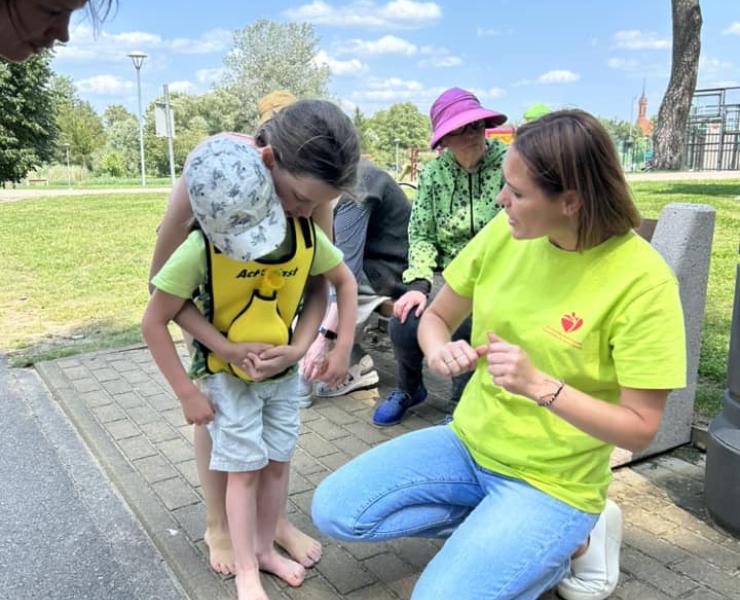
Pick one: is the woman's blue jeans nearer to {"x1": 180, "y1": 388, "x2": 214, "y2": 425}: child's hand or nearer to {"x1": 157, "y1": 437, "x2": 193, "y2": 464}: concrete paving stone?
{"x1": 180, "y1": 388, "x2": 214, "y2": 425}: child's hand

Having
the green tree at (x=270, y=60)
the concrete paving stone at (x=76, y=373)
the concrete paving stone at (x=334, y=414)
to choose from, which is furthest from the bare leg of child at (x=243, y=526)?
the green tree at (x=270, y=60)

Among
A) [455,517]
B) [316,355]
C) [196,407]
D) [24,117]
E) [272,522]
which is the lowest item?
[272,522]

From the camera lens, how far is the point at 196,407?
2.22 m

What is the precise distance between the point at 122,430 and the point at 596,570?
8.04ft

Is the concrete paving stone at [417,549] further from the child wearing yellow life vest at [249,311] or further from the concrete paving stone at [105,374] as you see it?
the concrete paving stone at [105,374]

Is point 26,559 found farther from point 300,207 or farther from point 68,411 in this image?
point 300,207

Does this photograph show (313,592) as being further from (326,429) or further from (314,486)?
(326,429)

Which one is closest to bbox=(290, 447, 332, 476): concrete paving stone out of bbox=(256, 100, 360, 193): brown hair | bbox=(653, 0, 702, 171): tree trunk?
bbox=(256, 100, 360, 193): brown hair

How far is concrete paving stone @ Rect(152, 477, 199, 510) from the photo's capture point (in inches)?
117

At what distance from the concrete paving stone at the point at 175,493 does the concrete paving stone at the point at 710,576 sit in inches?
72.8

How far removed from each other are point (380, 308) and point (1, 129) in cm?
3162

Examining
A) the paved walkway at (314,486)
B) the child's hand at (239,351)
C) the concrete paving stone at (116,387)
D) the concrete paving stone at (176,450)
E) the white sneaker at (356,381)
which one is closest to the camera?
the child's hand at (239,351)

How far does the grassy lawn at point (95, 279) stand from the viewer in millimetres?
5191

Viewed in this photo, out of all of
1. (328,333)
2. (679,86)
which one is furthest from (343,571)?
(679,86)
